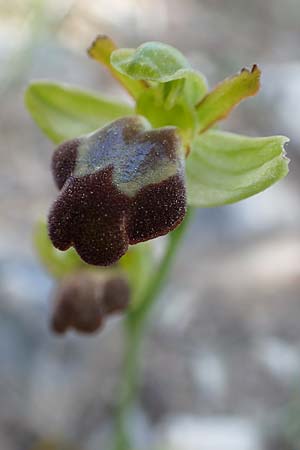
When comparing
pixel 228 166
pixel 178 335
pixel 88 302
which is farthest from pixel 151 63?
pixel 178 335

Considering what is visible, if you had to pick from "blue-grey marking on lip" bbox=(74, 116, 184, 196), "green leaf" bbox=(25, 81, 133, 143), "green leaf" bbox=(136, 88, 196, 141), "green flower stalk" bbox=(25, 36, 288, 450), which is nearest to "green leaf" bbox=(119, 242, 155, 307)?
"green flower stalk" bbox=(25, 36, 288, 450)

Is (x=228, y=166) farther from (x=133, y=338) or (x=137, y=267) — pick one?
(x=133, y=338)

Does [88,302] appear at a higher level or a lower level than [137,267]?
lower

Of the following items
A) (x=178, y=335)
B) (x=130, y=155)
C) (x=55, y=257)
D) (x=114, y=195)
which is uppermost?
(x=178, y=335)

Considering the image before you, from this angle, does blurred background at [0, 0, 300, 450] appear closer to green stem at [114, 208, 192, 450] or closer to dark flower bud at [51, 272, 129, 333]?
green stem at [114, 208, 192, 450]

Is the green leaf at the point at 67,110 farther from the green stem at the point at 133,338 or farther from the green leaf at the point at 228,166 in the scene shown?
the green stem at the point at 133,338

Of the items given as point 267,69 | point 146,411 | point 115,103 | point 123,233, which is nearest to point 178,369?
point 146,411
